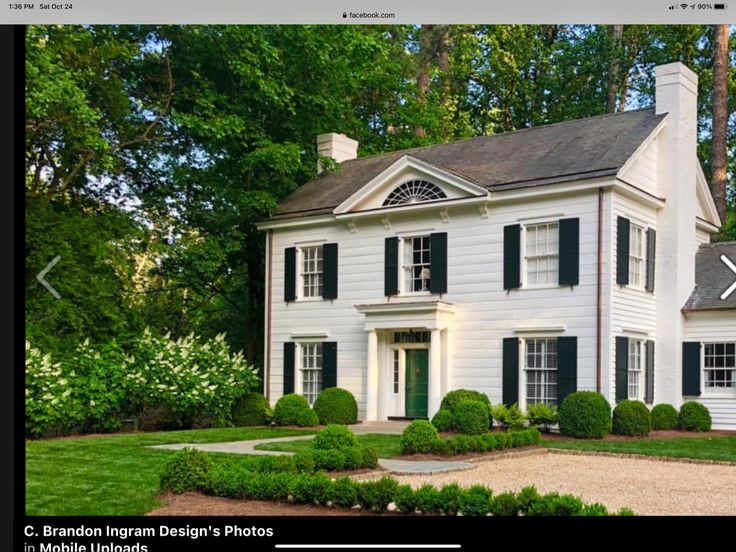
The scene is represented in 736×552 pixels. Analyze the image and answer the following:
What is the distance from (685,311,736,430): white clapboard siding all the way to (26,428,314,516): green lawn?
844 centimetres

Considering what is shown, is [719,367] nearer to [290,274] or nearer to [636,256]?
[636,256]

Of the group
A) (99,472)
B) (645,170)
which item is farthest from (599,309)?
(99,472)

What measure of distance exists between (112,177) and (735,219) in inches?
604

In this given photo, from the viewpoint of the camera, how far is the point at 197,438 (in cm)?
1456

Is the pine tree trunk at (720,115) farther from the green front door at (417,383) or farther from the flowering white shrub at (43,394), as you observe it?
the flowering white shrub at (43,394)

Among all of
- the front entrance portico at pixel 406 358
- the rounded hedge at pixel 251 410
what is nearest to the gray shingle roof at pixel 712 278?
the front entrance portico at pixel 406 358

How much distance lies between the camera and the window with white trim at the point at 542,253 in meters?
16.5

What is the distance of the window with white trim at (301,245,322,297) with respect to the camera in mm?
19906

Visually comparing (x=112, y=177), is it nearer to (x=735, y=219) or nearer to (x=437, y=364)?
(x=437, y=364)

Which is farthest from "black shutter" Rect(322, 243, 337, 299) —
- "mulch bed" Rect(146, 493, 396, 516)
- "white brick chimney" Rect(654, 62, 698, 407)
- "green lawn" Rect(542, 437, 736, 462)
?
"mulch bed" Rect(146, 493, 396, 516)

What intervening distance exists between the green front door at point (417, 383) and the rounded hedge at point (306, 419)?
2102 mm

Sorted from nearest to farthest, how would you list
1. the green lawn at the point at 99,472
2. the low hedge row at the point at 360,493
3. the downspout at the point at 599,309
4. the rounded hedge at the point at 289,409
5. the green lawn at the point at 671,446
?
the low hedge row at the point at 360,493 < the green lawn at the point at 99,472 < the green lawn at the point at 671,446 < the downspout at the point at 599,309 < the rounded hedge at the point at 289,409

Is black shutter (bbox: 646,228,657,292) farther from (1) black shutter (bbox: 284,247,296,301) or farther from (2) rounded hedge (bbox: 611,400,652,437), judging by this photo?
(1) black shutter (bbox: 284,247,296,301)
